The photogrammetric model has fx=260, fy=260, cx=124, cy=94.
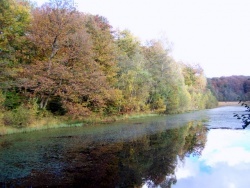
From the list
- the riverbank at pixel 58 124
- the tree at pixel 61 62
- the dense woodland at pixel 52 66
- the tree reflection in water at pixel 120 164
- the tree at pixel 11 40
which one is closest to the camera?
the tree reflection in water at pixel 120 164

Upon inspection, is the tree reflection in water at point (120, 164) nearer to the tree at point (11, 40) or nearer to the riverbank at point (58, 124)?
the riverbank at point (58, 124)

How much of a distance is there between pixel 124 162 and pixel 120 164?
0.39m

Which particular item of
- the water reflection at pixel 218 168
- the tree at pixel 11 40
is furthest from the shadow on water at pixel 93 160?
the tree at pixel 11 40

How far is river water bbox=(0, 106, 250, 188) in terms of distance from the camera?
9180mm

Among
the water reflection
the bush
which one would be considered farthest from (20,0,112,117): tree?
the water reflection

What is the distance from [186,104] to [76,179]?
4629cm

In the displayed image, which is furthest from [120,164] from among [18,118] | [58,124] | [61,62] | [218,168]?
[61,62]

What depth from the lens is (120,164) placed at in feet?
37.9

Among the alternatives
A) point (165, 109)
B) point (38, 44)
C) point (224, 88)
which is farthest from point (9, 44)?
point (224, 88)

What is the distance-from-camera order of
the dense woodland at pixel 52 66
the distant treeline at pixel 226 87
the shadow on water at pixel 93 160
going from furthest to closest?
1. the distant treeline at pixel 226 87
2. the dense woodland at pixel 52 66
3. the shadow on water at pixel 93 160

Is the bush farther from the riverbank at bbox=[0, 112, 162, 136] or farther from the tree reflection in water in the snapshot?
the tree reflection in water

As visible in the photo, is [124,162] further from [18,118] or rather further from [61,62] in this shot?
[61,62]

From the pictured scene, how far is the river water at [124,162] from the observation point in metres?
9.18

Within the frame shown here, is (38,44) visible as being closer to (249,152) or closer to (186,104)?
(249,152)
